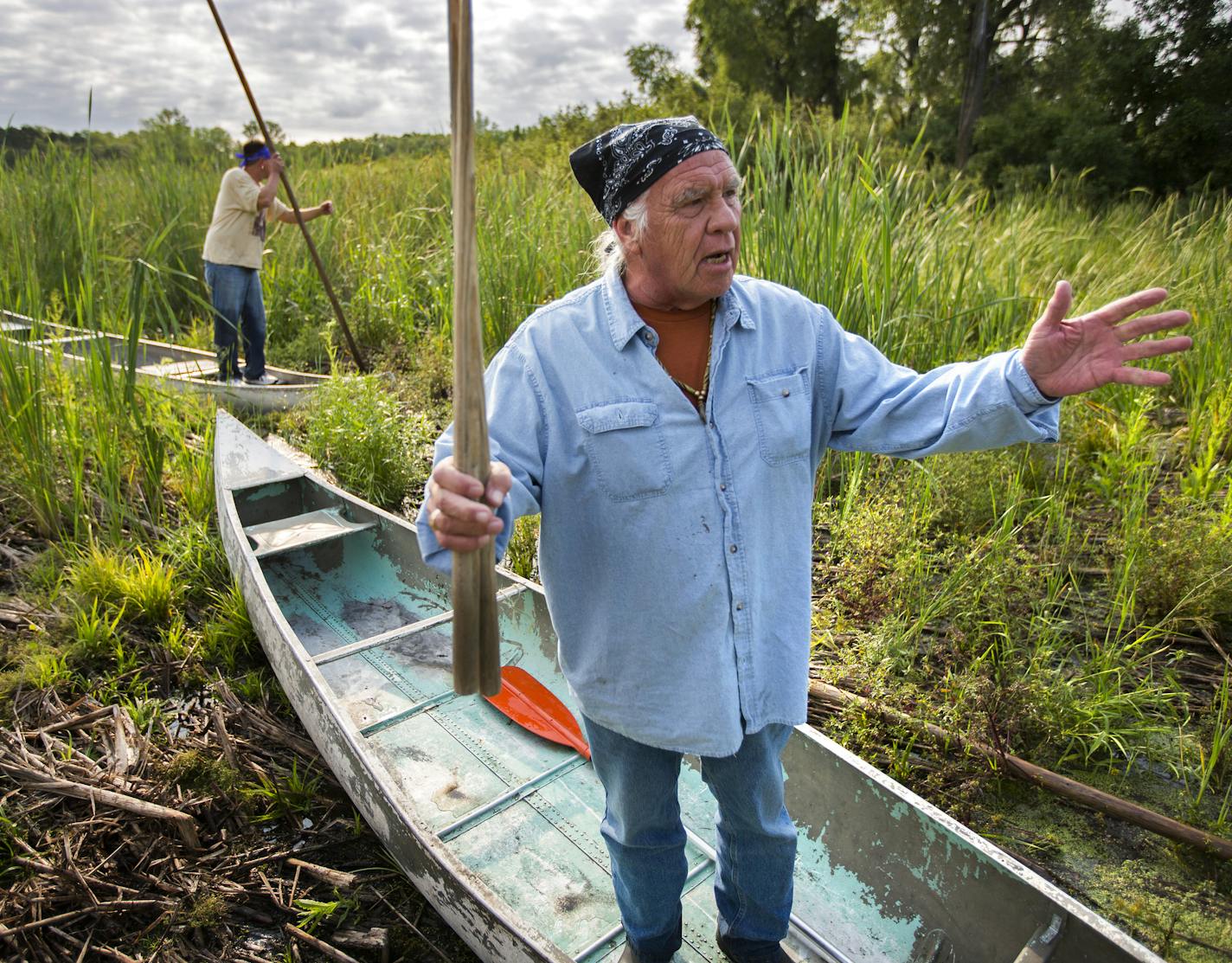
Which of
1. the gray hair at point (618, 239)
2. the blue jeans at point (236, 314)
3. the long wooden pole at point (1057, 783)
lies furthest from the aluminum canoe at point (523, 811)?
the blue jeans at point (236, 314)

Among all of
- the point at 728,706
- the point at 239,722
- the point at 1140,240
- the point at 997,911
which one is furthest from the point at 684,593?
the point at 1140,240

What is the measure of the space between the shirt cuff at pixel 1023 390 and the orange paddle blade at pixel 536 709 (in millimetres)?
2168

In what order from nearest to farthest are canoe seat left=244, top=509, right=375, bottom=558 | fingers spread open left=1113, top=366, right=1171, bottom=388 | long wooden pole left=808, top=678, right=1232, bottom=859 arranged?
1. fingers spread open left=1113, top=366, right=1171, bottom=388
2. long wooden pole left=808, top=678, right=1232, bottom=859
3. canoe seat left=244, top=509, right=375, bottom=558

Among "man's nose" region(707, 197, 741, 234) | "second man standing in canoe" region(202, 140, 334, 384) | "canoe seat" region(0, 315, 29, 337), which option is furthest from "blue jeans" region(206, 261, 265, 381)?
"man's nose" region(707, 197, 741, 234)

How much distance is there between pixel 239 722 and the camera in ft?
11.5

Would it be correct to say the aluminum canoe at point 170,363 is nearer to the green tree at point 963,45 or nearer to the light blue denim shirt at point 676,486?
A: the light blue denim shirt at point 676,486

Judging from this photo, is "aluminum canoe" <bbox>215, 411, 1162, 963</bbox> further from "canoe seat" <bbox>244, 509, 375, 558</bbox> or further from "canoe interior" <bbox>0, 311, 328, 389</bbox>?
"canoe interior" <bbox>0, 311, 328, 389</bbox>

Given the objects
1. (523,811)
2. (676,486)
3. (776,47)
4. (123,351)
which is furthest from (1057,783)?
(776,47)

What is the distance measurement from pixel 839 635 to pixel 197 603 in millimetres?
3251

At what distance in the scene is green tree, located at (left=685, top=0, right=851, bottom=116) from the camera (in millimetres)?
26812

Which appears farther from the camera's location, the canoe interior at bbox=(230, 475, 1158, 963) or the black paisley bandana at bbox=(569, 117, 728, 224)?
the canoe interior at bbox=(230, 475, 1158, 963)

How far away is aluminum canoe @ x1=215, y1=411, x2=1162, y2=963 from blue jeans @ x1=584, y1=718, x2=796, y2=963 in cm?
26

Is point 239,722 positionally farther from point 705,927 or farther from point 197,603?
point 705,927

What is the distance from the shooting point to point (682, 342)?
175cm
